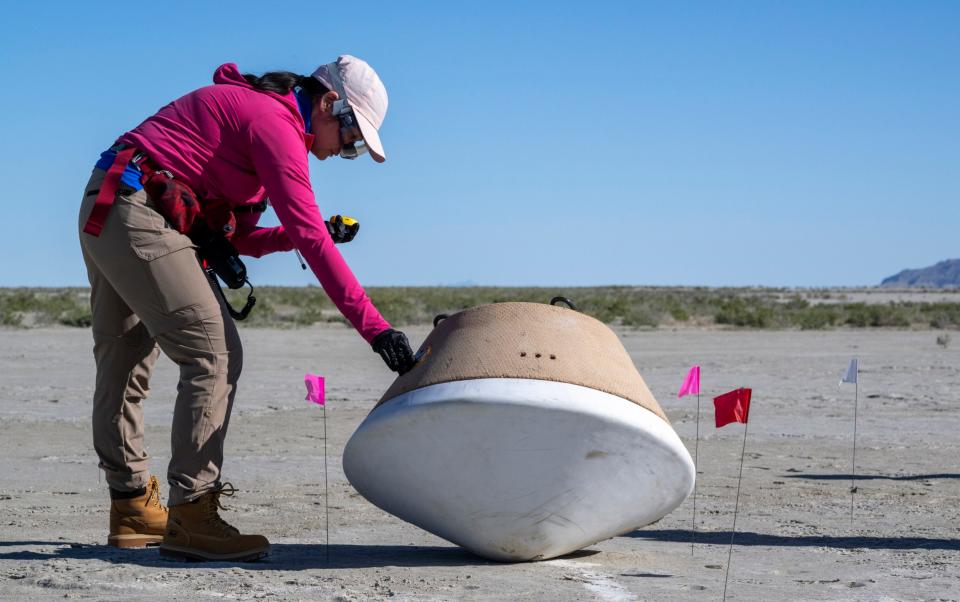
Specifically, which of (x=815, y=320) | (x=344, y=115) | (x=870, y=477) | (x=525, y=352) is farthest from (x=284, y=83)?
(x=815, y=320)

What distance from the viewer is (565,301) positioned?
5738 millimetres

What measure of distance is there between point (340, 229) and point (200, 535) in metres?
1.46

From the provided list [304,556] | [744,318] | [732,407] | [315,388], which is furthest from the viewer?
[744,318]

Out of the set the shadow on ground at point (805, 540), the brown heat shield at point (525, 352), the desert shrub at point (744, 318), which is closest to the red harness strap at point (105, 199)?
the brown heat shield at point (525, 352)

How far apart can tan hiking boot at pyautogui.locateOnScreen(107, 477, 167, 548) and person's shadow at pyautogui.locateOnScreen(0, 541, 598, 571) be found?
0.07m

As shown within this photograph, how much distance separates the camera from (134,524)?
5684 mm

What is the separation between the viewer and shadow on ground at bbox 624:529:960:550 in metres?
6.14

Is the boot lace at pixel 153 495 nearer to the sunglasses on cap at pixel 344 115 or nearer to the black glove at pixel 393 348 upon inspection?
the black glove at pixel 393 348

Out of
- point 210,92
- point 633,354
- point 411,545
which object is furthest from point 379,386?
point 210,92

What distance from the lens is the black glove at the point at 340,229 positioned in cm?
579

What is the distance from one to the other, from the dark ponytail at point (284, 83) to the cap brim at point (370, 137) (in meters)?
0.21

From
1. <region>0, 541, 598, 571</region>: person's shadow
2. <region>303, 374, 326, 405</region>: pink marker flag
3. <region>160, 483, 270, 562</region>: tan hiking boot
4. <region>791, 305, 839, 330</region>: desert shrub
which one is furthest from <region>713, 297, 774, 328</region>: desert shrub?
<region>160, 483, 270, 562</region>: tan hiking boot

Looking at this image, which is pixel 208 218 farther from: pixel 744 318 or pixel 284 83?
pixel 744 318

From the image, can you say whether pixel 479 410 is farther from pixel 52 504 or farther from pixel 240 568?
pixel 52 504
